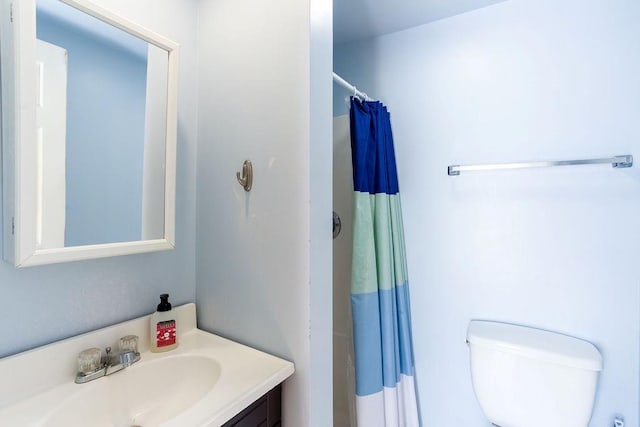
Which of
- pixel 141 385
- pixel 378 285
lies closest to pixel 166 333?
pixel 141 385

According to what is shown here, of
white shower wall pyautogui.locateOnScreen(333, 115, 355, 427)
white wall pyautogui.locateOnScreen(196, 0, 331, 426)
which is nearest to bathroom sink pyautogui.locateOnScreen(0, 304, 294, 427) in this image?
white wall pyautogui.locateOnScreen(196, 0, 331, 426)

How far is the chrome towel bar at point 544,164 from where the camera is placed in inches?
45.1

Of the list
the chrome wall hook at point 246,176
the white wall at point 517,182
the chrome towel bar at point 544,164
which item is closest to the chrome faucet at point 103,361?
the chrome wall hook at point 246,176

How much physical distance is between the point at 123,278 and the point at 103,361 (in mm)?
229

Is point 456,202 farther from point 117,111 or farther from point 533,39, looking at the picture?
point 117,111

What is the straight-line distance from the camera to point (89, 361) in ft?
2.52

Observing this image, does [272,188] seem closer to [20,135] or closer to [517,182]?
[20,135]

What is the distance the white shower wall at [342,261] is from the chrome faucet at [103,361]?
97 cm

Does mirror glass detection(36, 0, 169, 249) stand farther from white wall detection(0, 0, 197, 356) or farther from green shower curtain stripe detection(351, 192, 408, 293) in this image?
green shower curtain stripe detection(351, 192, 408, 293)

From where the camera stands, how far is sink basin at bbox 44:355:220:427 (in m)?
0.70

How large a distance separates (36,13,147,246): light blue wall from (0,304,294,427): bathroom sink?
297mm

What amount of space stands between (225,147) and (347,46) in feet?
3.91

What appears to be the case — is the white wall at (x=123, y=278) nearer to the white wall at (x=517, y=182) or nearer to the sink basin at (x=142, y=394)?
the sink basin at (x=142, y=394)

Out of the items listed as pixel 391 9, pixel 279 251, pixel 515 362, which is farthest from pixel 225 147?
pixel 515 362
